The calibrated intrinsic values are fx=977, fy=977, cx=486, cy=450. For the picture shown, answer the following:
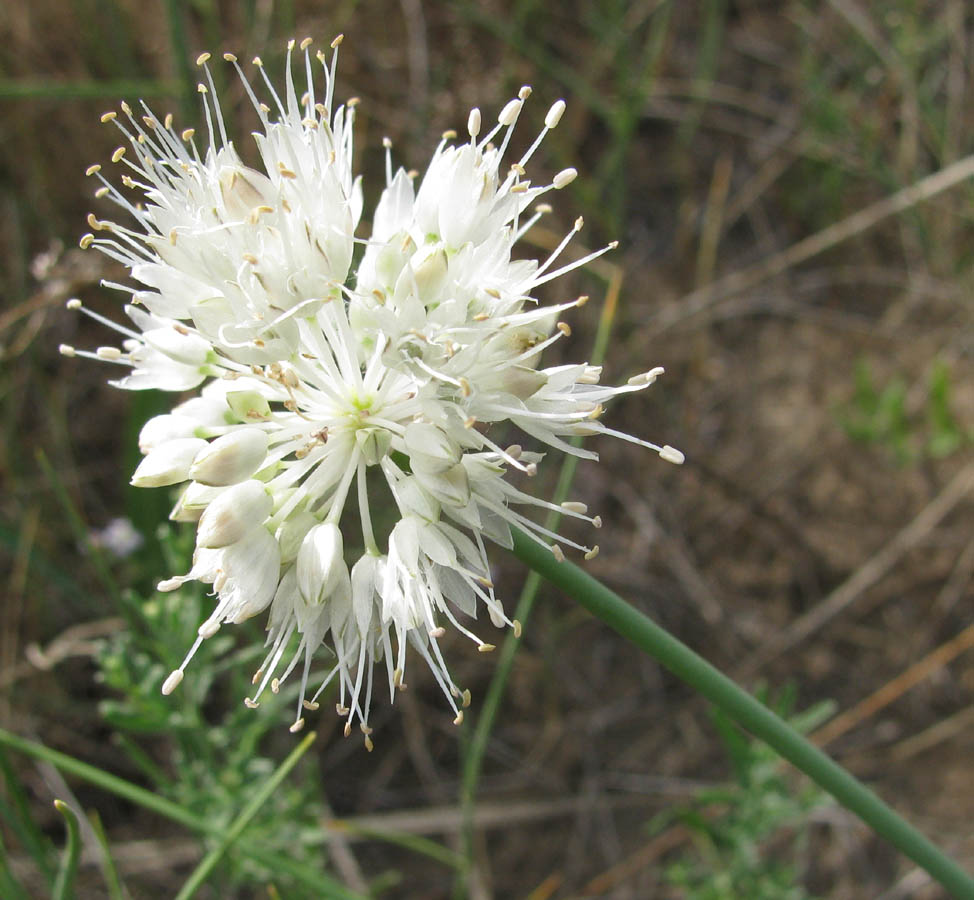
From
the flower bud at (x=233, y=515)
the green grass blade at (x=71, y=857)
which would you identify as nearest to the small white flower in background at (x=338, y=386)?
the flower bud at (x=233, y=515)

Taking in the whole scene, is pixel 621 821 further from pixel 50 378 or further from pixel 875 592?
pixel 50 378

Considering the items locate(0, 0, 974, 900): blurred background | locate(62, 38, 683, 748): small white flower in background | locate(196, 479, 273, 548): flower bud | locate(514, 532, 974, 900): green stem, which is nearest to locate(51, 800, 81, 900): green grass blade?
locate(62, 38, 683, 748): small white flower in background

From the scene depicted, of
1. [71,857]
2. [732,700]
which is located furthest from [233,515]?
[732,700]

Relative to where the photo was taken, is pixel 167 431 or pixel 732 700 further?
pixel 167 431

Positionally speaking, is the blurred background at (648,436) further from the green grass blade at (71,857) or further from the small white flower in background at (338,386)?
the small white flower in background at (338,386)

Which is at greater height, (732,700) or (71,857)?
(732,700)

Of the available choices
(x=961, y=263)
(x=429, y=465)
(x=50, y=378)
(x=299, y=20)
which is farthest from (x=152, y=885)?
(x=961, y=263)

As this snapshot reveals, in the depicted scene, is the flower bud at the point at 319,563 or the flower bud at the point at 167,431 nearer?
the flower bud at the point at 319,563

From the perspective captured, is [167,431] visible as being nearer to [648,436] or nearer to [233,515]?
[233,515]
